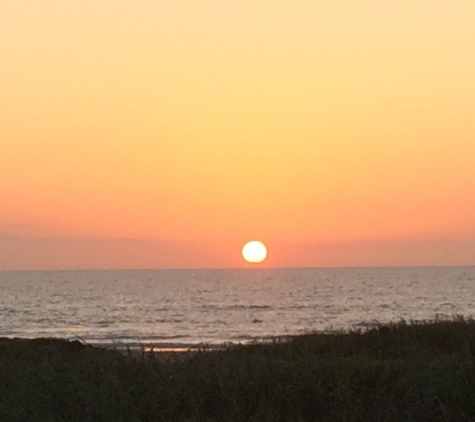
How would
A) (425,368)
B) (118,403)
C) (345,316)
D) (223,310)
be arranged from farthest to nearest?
1. (223,310)
2. (345,316)
3. (425,368)
4. (118,403)

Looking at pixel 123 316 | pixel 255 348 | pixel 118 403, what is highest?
pixel 123 316

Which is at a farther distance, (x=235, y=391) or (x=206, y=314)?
(x=206, y=314)

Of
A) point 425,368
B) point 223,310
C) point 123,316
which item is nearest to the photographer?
point 425,368

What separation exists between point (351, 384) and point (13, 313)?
74546 millimetres

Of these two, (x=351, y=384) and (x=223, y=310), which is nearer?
(x=351, y=384)

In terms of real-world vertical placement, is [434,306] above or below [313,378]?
above

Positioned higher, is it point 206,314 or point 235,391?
point 206,314

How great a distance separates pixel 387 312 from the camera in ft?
245

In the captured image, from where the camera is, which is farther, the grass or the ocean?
the ocean

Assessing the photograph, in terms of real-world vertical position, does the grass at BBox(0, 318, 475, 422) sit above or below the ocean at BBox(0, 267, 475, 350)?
below

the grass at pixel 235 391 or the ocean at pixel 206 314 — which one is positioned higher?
the ocean at pixel 206 314

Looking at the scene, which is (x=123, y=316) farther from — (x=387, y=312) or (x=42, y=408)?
(x=42, y=408)

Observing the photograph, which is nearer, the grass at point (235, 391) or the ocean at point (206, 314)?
the grass at point (235, 391)

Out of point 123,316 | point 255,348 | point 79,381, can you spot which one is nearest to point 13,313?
point 123,316
